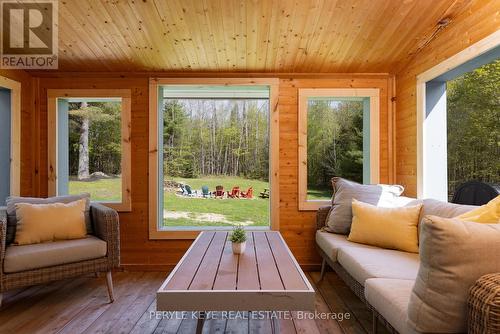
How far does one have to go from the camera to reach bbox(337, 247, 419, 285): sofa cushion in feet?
6.18

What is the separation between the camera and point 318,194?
356cm

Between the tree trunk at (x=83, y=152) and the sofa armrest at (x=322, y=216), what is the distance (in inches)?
107

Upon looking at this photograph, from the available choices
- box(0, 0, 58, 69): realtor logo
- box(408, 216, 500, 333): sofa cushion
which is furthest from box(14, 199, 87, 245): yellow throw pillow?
box(408, 216, 500, 333): sofa cushion

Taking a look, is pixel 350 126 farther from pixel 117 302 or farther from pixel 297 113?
pixel 117 302

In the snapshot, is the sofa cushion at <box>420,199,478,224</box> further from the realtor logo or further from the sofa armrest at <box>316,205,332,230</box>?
the realtor logo

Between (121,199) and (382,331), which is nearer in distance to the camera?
(382,331)

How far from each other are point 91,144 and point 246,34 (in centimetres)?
224

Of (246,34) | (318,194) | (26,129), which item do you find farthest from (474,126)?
(26,129)

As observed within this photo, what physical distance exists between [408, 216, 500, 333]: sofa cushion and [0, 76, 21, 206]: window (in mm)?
3726

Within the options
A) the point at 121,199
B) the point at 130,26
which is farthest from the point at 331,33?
the point at 121,199

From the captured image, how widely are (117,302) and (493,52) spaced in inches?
137

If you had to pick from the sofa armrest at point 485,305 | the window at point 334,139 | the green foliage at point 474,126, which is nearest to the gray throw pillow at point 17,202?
the window at point 334,139

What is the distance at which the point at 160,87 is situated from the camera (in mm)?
3461

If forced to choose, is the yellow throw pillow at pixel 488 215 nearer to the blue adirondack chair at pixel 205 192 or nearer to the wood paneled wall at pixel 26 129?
the blue adirondack chair at pixel 205 192
